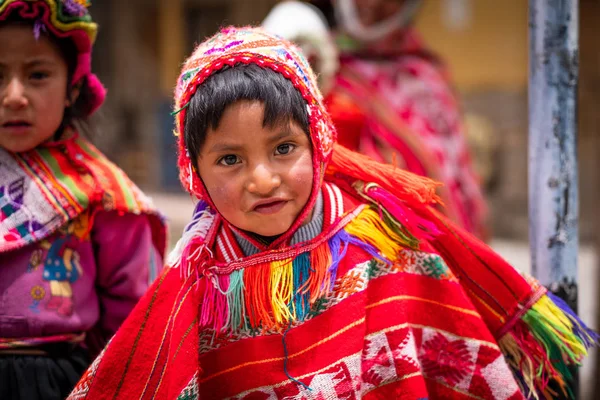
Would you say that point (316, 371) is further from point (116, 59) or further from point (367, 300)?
point (116, 59)

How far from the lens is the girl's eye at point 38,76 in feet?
6.20

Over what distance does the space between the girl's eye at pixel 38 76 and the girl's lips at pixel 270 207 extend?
2.49 feet

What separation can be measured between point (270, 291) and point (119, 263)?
0.61m

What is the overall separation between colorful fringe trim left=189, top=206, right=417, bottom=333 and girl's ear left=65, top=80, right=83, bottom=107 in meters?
0.73

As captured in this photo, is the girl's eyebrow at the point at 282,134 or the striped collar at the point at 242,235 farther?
the striped collar at the point at 242,235

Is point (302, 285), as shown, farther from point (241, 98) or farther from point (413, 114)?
point (413, 114)

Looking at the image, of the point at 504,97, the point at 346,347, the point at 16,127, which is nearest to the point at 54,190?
the point at 16,127

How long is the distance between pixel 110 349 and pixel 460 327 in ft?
2.67

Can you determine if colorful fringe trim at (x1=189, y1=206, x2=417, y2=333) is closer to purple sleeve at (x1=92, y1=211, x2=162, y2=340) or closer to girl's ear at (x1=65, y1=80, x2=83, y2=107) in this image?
purple sleeve at (x1=92, y1=211, x2=162, y2=340)

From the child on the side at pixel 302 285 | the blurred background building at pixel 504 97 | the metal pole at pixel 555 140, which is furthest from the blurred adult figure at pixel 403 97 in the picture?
the child on the side at pixel 302 285

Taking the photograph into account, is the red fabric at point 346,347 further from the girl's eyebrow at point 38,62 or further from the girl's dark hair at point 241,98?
the girl's eyebrow at point 38,62

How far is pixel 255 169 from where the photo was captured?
1.50 m

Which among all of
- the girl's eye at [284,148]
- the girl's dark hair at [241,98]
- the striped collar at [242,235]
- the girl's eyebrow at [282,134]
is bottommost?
the striped collar at [242,235]

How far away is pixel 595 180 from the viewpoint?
20.8ft
